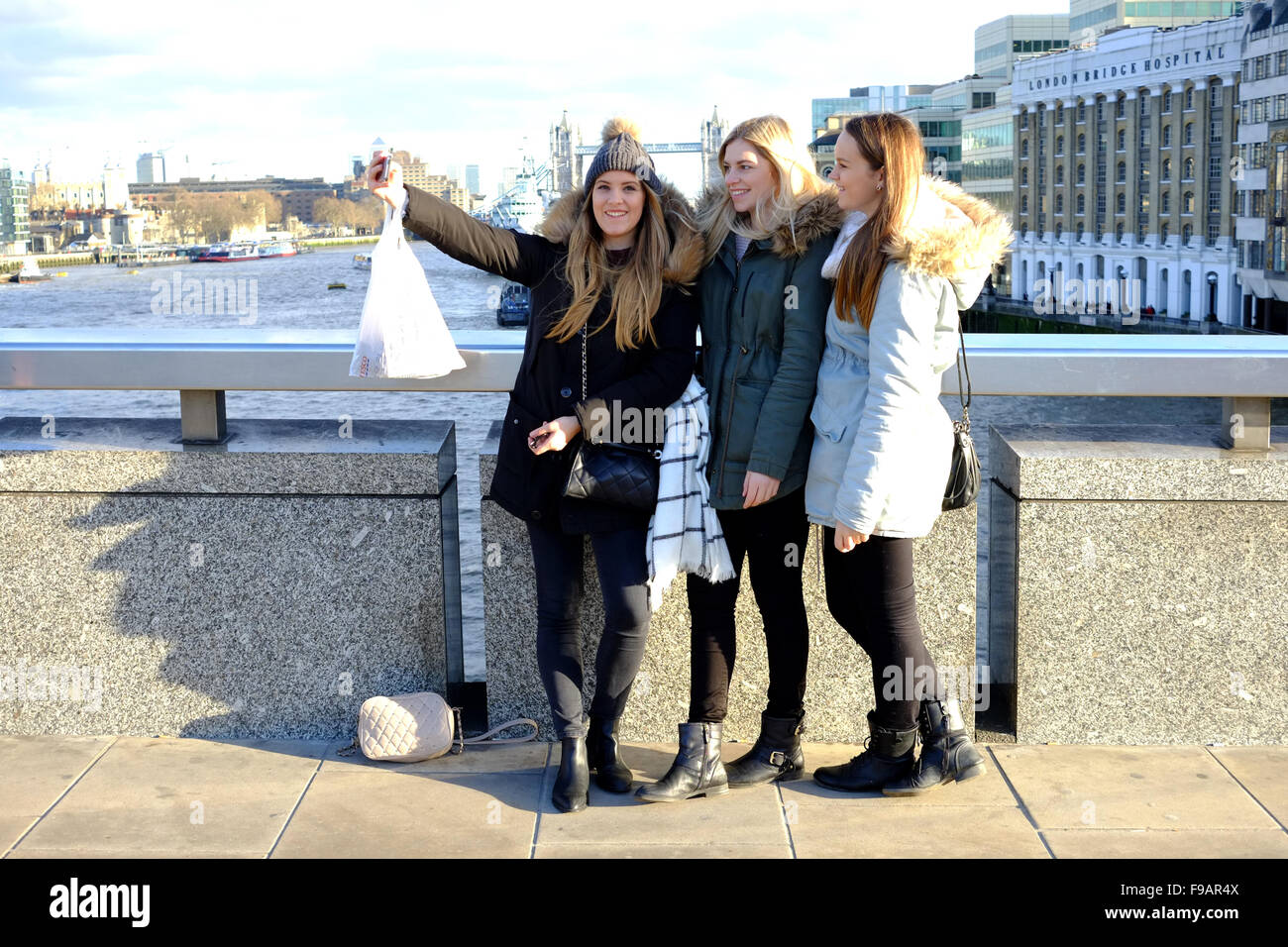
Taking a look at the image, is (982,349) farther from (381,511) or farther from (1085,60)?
(1085,60)

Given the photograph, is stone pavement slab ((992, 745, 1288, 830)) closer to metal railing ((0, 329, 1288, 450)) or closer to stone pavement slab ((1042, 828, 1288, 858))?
stone pavement slab ((1042, 828, 1288, 858))

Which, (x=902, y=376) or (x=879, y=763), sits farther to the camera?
(x=879, y=763)

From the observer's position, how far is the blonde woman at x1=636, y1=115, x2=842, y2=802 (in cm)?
331

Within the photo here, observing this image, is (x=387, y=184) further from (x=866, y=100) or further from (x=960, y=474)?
(x=866, y=100)

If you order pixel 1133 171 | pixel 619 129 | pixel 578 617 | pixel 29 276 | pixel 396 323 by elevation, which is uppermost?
pixel 1133 171

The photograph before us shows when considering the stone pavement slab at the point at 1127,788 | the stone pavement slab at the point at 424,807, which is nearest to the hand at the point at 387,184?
the stone pavement slab at the point at 424,807

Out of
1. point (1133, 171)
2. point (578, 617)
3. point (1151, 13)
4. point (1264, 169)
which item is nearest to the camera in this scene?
point (578, 617)

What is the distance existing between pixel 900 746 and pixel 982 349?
1.09m

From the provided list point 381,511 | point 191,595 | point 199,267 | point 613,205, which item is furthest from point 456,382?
point 199,267

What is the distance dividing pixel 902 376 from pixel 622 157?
873 mm

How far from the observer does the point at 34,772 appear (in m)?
3.69

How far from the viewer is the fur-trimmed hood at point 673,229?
135 inches

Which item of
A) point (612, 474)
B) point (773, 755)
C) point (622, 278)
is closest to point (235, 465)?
point (612, 474)

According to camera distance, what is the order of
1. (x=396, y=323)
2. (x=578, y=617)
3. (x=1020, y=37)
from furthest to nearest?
(x=1020, y=37) → (x=578, y=617) → (x=396, y=323)
